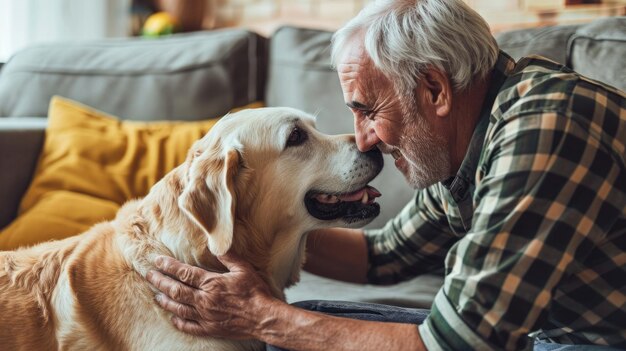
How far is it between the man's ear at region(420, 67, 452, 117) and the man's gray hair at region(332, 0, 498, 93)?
0.01 metres

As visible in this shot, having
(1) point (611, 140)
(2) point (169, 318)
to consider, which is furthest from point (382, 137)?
(2) point (169, 318)

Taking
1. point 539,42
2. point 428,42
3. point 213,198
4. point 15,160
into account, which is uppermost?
point 428,42

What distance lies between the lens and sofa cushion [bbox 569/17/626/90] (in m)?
1.85

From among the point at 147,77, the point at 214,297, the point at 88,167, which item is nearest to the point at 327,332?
the point at 214,297

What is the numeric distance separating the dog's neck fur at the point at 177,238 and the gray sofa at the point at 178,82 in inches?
21.4

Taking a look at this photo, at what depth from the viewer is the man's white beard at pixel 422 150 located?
146 cm

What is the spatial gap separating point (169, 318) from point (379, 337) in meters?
0.46

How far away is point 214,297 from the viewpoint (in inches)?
55.0

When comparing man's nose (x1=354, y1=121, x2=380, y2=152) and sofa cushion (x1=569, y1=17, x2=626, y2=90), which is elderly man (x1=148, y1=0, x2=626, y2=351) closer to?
man's nose (x1=354, y1=121, x2=380, y2=152)

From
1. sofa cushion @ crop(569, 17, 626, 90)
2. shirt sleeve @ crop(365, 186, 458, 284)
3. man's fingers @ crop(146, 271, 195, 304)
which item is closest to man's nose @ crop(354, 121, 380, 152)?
shirt sleeve @ crop(365, 186, 458, 284)

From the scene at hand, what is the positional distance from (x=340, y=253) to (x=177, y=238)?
1.85ft

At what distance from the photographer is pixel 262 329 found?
1358 mm

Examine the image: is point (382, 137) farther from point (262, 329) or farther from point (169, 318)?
point (169, 318)

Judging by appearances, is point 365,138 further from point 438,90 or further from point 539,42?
point 539,42
